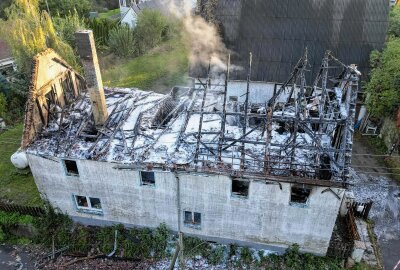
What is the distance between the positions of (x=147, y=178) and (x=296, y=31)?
53.4 ft

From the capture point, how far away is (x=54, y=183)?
17500 millimetres

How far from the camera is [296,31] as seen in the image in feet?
83.7

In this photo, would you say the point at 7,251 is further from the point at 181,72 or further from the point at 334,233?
the point at 181,72

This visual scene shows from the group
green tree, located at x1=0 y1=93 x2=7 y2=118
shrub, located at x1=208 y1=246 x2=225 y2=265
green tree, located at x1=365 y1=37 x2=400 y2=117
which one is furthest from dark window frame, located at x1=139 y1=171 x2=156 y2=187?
green tree, located at x1=0 y1=93 x2=7 y2=118

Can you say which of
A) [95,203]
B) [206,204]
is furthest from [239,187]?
[95,203]

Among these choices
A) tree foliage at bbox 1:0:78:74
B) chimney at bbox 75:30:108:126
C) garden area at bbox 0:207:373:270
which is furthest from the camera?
tree foliage at bbox 1:0:78:74

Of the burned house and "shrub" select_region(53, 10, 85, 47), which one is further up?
Result: "shrub" select_region(53, 10, 85, 47)

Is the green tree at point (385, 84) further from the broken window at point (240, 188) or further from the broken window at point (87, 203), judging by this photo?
the broken window at point (87, 203)

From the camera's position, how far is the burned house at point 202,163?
1488 centimetres

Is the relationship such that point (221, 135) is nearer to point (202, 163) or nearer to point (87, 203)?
point (202, 163)

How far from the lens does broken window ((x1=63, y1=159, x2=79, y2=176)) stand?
16.9 m

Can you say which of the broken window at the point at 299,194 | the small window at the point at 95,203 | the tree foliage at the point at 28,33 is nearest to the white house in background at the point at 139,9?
the tree foliage at the point at 28,33

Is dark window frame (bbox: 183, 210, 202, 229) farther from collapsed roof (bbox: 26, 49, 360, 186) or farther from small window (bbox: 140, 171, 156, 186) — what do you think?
collapsed roof (bbox: 26, 49, 360, 186)

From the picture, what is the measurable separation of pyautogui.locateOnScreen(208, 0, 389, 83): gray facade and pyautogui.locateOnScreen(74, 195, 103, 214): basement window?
13.9m
